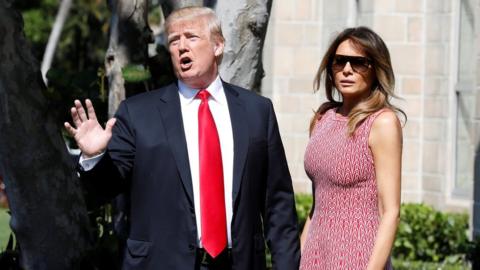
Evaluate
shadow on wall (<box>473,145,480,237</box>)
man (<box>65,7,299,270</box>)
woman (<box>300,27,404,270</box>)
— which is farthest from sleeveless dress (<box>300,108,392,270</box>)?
shadow on wall (<box>473,145,480,237</box>)

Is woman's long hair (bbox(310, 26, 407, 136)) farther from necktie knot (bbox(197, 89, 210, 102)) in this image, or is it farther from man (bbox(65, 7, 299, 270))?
necktie knot (bbox(197, 89, 210, 102))

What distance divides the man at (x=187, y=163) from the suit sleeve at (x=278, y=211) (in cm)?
5

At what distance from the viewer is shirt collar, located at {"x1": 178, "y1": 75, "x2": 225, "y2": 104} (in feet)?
16.1

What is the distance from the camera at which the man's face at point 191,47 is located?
4.77m

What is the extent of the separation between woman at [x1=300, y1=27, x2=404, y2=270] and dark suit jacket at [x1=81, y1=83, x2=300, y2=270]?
21cm

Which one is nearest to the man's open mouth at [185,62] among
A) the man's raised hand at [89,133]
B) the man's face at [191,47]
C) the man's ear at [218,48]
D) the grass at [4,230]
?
the man's face at [191,47]

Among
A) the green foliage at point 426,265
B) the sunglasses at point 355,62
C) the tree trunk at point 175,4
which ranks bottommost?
the green foliage at point 426,265

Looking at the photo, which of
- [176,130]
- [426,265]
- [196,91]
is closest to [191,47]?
[196,91]

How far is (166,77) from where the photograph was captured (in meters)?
7.51

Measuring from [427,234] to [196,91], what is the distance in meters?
7.24

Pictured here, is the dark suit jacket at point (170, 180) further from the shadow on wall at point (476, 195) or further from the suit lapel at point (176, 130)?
the shadow on wall at point (476, 195)

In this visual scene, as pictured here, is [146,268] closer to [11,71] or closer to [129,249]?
[129,249]

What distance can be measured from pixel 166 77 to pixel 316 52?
19.0ft

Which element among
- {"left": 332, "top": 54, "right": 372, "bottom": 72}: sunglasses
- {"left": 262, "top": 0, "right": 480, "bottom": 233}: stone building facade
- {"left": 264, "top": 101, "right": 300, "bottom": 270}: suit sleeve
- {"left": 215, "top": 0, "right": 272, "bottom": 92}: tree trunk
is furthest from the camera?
{"left": 262, "top": 0, "right": 480, "bottom": 233}: stone building facade
